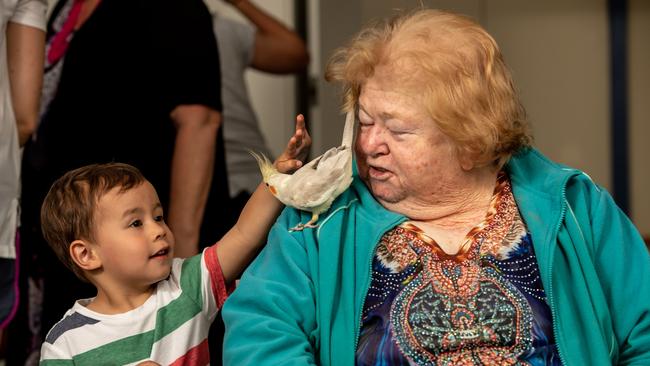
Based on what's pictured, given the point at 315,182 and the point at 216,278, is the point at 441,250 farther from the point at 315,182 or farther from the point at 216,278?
the point at 216,278

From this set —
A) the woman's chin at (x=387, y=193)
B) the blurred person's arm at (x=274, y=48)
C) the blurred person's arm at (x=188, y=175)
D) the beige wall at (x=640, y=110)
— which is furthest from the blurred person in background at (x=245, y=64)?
the beige wall at (x=640, y=110)

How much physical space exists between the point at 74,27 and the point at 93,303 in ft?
2.89

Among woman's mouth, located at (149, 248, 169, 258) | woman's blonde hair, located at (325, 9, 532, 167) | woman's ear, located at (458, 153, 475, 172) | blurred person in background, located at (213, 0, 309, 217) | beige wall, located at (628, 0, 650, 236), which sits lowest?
beige wall, located at (628, 0, 650, 236)

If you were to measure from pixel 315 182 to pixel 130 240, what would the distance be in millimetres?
374

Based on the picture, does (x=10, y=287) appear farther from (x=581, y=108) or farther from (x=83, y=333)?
(x=581, y=108)

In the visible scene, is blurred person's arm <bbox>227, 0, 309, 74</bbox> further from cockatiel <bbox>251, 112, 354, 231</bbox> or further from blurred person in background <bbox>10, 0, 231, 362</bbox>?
cockatiel <bbox>251, 112, 354, 231</bbox>

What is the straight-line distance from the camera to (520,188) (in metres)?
1.98

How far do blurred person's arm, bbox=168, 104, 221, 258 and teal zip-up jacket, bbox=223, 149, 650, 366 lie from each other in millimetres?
611

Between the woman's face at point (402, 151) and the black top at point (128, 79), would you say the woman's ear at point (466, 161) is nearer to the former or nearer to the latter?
the woman's face at point (402, 151)

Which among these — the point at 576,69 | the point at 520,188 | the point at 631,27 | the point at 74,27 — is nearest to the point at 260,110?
the point at 576,69

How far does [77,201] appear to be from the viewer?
1936mm

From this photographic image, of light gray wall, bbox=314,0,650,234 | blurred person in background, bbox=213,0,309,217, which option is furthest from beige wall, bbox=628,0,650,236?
blurred person in background, bbox=213,0,309,217

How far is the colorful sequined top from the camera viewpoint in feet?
5.94

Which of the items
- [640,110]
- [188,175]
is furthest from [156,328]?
[640,110]
